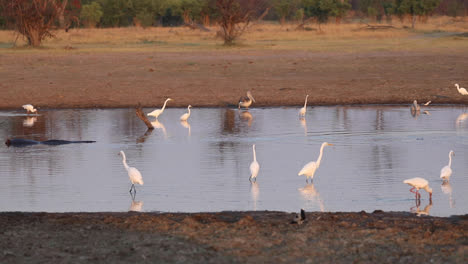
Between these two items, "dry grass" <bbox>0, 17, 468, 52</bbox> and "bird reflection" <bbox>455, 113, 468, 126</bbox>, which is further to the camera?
"dry grass" <bbox>0, 17, 468, 52</bbox>

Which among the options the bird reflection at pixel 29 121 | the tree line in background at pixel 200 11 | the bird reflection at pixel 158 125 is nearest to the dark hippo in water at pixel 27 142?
the bird reflection at pixel 158 125

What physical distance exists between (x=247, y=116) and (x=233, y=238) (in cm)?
1254

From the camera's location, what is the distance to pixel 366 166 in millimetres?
12195

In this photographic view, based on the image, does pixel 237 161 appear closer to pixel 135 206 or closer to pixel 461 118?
pixel 135 206

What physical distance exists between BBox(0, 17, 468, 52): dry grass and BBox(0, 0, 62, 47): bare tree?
95 centimetres

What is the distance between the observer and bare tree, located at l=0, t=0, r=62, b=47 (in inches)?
1614

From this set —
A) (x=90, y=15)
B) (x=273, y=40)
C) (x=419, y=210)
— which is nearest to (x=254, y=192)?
(x=419, y=210)

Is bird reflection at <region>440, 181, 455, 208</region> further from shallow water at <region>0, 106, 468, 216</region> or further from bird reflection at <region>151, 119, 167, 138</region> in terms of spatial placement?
bird reflection at <region>151, 119, 167, 138</region>

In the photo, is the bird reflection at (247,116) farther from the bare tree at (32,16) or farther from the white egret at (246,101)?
the bare tree at (32,16)

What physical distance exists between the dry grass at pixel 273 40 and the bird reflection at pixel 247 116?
15.5 m

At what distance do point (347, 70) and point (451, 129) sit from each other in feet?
36.5

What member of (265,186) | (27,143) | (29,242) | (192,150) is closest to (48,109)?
(27,143)

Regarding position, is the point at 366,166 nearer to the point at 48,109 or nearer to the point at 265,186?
the point at 265,186

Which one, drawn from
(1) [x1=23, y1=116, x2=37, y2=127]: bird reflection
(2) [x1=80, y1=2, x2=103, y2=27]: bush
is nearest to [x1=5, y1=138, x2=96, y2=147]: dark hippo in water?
(1) [x1=23, y1=116, x2=37, y2=127]: bird reflection
